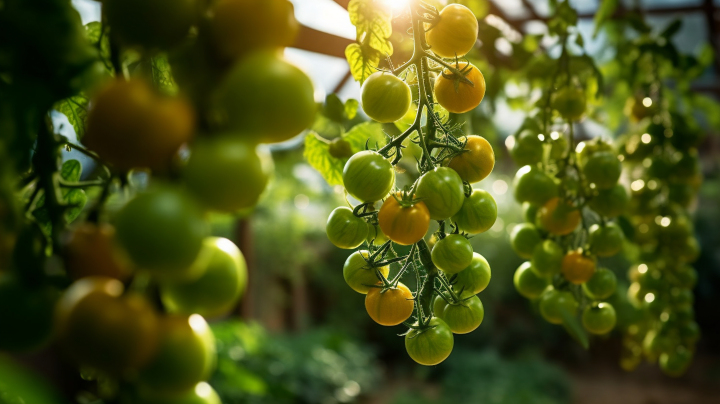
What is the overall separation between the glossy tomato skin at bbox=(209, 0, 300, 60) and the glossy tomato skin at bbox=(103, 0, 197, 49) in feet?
0.04

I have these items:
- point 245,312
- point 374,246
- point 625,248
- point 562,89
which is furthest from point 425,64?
point 245,312

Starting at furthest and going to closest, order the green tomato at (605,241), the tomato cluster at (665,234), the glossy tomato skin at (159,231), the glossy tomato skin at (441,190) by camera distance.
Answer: the tomato cluster at (665,234)
the green tomato at (605,241)
the glossy tomato skin at (441,190)
the glossy tomato skin at (159,231)

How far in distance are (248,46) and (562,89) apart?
54 cm

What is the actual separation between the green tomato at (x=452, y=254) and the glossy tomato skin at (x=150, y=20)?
0.21 metres

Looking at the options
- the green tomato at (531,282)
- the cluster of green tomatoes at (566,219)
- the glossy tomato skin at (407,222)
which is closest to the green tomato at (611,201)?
the cluster of green tomatoes at (566,219)

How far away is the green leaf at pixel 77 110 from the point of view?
0.35 meters

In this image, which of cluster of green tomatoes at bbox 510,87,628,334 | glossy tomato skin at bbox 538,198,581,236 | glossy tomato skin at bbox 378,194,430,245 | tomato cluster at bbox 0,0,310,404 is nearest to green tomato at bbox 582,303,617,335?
cluster of green tomatoes at bbox 510,87,628,334

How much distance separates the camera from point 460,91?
34 centimetres

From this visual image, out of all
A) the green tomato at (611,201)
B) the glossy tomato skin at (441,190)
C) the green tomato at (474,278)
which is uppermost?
the glossy tomato skin at (441,190)

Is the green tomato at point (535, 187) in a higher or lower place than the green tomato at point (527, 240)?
higher

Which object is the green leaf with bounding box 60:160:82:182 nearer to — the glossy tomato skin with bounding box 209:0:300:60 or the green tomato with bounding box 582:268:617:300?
the glossy tomato skin with bounding box 209:0:300:60

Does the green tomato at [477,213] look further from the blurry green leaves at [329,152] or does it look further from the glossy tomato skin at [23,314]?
the glossy tomato skin at [23,314]

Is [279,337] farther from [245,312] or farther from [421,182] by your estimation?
[421,182]

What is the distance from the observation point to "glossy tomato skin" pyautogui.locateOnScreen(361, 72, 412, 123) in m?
0.32
